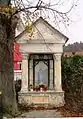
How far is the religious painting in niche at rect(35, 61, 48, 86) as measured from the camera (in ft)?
65.2

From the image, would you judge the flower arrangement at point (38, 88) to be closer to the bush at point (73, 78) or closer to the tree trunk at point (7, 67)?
the bush at point (73, 78)

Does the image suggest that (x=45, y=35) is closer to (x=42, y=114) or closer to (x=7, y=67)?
(x=7, y=67)

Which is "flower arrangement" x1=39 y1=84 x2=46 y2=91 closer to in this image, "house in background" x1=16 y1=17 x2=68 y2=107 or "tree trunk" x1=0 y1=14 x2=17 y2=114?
"house in background" x1=16 y1=17 x2=68 y2=107

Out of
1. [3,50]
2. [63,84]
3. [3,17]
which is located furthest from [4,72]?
[63,84]

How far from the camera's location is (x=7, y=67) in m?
16.1

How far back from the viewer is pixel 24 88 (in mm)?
18703

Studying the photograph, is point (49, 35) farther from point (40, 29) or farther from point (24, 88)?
point (24, 88)

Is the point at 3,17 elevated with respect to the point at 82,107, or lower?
elevated

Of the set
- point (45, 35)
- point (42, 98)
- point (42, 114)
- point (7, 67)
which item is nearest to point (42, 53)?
point (45, 35)

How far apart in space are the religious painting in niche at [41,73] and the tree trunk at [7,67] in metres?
3.90

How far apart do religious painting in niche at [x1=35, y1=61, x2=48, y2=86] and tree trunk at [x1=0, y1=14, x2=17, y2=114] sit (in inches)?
153

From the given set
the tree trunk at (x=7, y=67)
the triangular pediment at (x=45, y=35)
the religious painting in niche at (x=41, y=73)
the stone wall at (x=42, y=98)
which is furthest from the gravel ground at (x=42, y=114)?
the triangular pediment at (x=45, y=35)

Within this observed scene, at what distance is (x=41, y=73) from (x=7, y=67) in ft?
13.7

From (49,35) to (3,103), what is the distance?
470 cm
